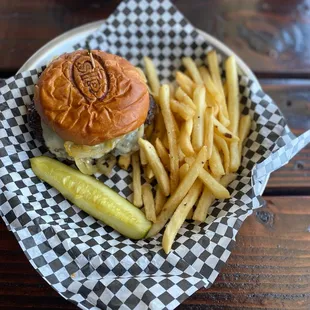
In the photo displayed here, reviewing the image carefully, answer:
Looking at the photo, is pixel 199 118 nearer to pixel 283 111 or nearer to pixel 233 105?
pixel 233 105

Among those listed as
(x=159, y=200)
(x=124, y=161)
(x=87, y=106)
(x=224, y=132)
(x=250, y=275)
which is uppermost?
(x=87, y=106)

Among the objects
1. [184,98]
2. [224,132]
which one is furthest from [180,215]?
[184,98]

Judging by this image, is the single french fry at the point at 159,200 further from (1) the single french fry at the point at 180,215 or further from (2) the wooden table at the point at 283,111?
(2) the wooden table at the point at 283,111

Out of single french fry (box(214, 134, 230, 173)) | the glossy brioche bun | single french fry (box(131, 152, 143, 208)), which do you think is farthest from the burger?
single french fry (box(214, 134, 230, 173))

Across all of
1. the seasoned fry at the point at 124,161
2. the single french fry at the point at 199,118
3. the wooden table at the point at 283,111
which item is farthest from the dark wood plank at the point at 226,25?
the seasoned fry at the point at 124,161

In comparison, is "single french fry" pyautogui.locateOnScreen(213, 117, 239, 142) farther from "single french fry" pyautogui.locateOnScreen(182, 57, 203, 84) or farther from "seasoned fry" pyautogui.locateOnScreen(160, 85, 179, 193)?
"single french fry" pyautogui.locateOnScreen(182, 57, 203, 84)

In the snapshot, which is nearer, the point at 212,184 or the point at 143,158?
the point at 212,184

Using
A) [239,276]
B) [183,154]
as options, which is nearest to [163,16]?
[183,154]
